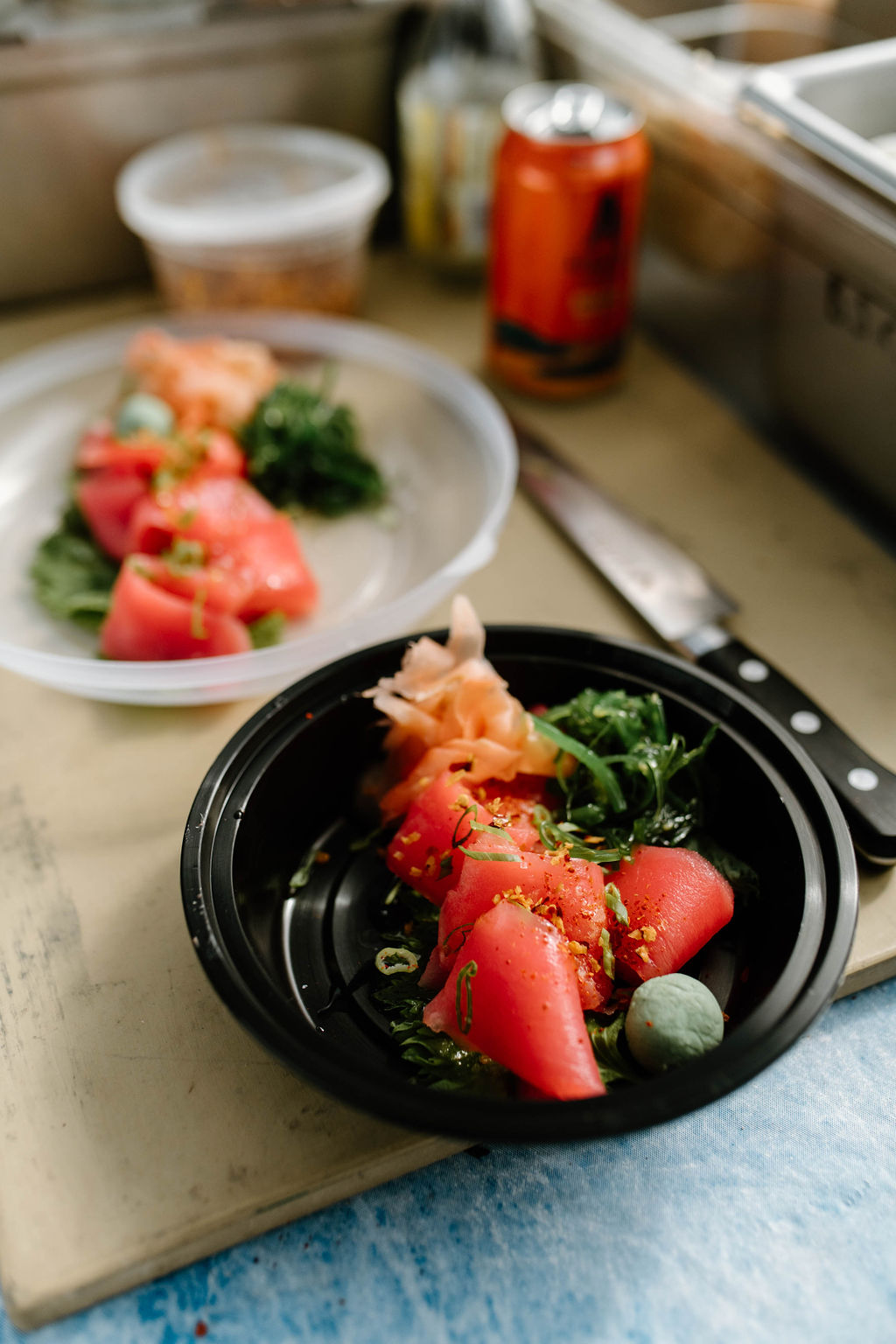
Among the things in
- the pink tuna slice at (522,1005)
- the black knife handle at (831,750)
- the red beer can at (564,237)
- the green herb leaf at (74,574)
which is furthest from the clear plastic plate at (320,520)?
the pink tuna slice at (522,1005)

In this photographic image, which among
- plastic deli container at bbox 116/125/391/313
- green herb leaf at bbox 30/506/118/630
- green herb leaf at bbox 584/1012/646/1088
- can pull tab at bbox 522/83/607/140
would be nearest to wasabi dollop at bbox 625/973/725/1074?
green herb leaf at bbox 584/1012/646/1088

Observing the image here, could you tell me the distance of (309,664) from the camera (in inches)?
36.2

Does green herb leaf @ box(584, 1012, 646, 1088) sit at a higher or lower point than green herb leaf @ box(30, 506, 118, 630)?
higher

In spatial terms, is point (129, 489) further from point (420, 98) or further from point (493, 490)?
point (420, 98)


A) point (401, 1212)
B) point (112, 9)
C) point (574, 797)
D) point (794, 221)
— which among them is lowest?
point (401, 1212)

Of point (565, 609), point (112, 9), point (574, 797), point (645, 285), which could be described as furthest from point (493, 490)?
point (112, 9)

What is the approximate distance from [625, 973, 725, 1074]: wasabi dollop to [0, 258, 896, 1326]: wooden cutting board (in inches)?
5.7

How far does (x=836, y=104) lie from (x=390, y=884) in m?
1.05

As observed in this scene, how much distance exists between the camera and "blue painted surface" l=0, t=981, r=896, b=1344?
2.01 ft

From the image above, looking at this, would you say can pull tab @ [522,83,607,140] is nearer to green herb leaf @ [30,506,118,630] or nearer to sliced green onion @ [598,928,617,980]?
green herb leaf @ [30,506,118,630]

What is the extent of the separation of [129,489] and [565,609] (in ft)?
1.51

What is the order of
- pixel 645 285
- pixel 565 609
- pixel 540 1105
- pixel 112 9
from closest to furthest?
pixel 540 1105 < pixel 565 609 < pixel 112 9 < pixel 645 285

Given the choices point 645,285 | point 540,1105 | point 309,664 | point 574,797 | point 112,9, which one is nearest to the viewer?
point 540,1105

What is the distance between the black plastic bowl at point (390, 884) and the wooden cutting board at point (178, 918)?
0.08m
